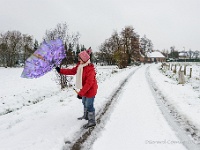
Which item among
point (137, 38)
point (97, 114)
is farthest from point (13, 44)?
point (97, 114)

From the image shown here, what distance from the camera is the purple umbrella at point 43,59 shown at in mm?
6160

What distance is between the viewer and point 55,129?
19.2 feet

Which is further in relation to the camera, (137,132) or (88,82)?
(88,82)

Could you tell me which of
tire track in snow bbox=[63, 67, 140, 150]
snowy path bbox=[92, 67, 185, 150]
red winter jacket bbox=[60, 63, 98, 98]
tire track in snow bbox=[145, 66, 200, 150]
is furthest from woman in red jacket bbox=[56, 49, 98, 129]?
tire track in snow bbox=[145, 66, 200, 150]

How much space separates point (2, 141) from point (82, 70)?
2.26 m

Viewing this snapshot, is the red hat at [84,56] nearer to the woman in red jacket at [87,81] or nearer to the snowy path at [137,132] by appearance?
the woman in red jacket at [87,81]

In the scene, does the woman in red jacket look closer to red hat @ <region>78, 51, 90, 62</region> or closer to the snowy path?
red hat @ <region>78, 51, 90, 62</region>

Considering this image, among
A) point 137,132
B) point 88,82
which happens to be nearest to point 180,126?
point 137,132

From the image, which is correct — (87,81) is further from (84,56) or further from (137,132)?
(137,132)

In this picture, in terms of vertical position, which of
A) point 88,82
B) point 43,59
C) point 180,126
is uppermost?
point 43,59

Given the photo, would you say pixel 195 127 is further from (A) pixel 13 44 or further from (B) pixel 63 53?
(A) pixel 13 44

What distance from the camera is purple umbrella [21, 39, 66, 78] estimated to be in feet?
20.2

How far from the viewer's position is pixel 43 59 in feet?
20.6

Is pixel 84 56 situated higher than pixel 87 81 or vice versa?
pixel 84 56
